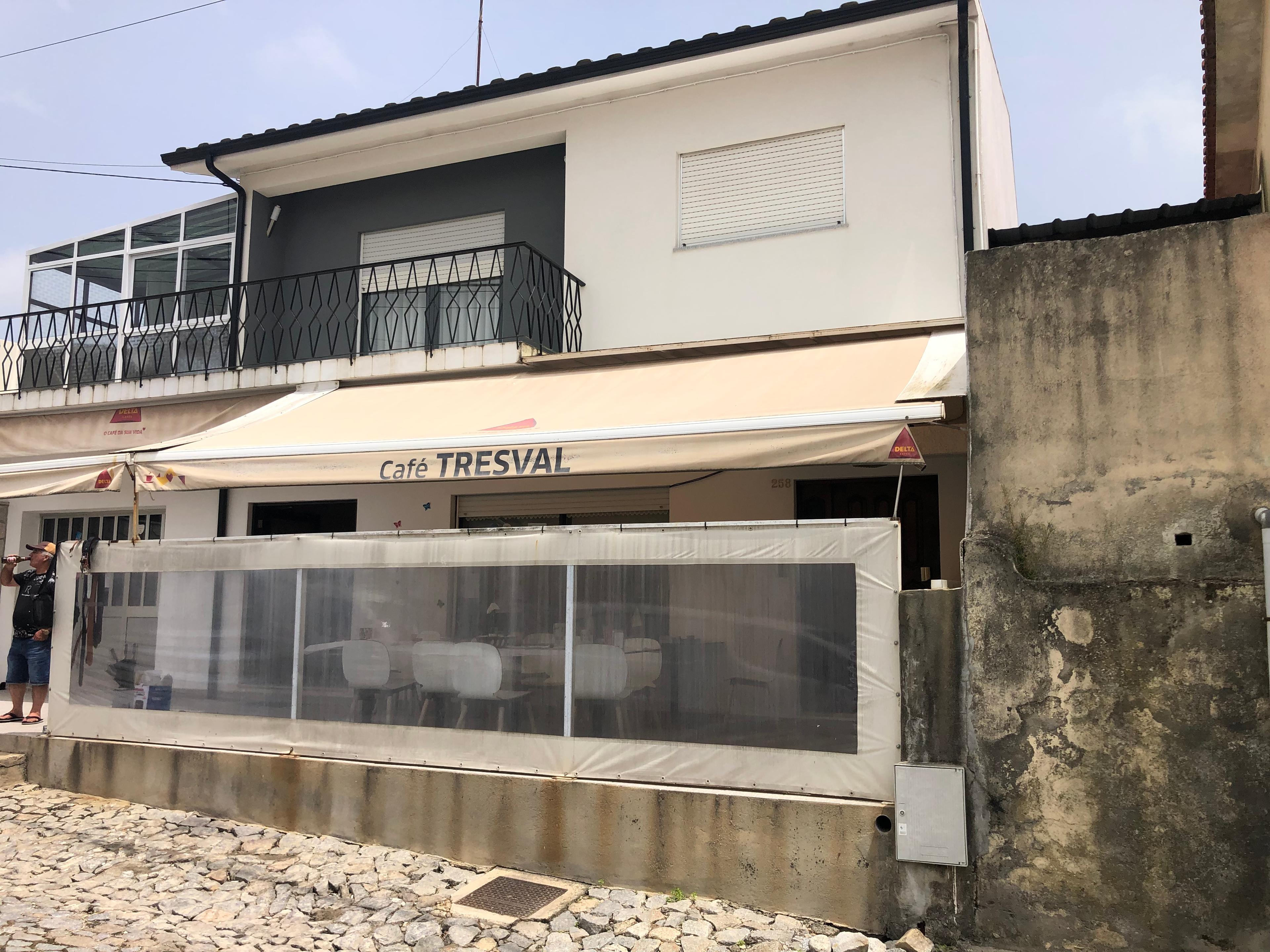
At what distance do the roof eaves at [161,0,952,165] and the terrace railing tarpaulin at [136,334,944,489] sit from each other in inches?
142

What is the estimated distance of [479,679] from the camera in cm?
677

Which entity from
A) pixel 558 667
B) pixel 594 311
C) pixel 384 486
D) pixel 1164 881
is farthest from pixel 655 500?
pixel 1164 881

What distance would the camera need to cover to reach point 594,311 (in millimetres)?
11453

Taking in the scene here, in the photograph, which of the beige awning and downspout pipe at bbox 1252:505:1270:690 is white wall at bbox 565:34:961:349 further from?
downspout pipe at bbox 1252:505:1270:690

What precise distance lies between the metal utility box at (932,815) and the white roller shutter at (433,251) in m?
8.65

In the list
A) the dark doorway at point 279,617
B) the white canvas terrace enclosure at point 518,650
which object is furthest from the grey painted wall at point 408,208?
the white canvas terrace enclosure at point 518,650

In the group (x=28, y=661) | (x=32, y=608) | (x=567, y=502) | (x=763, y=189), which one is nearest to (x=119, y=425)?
(x=32, y=608)

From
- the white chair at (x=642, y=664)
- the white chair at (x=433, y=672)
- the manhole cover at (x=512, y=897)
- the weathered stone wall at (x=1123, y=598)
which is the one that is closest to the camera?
the weathered stone wall at (x=1123, y=598)

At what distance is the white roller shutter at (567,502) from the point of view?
11.0 meters

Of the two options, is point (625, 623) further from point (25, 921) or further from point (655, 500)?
point (655, 500)

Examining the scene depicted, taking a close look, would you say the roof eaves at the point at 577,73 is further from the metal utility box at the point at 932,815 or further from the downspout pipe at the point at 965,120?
the metal utility box at the point at 932,815

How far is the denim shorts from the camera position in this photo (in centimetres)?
936

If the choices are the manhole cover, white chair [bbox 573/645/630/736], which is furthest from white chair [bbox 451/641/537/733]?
the manhole cover

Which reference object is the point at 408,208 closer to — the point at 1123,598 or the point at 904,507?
the point at 904,507
